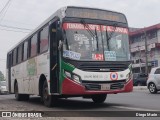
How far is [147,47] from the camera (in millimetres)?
58375

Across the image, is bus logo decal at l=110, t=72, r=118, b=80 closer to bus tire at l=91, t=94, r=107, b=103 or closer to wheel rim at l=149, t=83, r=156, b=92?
bus tire at l=91, t=94, r=107, b=103

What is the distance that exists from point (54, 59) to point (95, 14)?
2052mm

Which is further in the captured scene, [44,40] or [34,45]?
[34,45]

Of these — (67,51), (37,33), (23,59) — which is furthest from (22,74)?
(67,51)

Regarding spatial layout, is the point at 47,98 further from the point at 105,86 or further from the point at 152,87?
the point at 152,87

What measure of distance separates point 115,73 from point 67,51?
5.70 ft

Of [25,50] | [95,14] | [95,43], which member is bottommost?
[95,43]

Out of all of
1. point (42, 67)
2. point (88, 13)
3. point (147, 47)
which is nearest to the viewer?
point (88, 13)

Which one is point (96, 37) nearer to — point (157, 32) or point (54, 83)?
point (54, 83)

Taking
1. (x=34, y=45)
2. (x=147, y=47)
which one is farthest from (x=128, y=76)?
(x=147, y=47)

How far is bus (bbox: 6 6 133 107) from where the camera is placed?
10945 mm

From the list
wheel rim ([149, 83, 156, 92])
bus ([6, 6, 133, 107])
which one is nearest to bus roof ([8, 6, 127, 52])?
bus ([6, 6, 133, 107])

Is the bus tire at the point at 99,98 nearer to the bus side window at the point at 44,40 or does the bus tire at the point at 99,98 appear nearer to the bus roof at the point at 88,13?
the bus side window at the point at 44,40

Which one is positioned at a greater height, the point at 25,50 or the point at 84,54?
the point at 25,50
